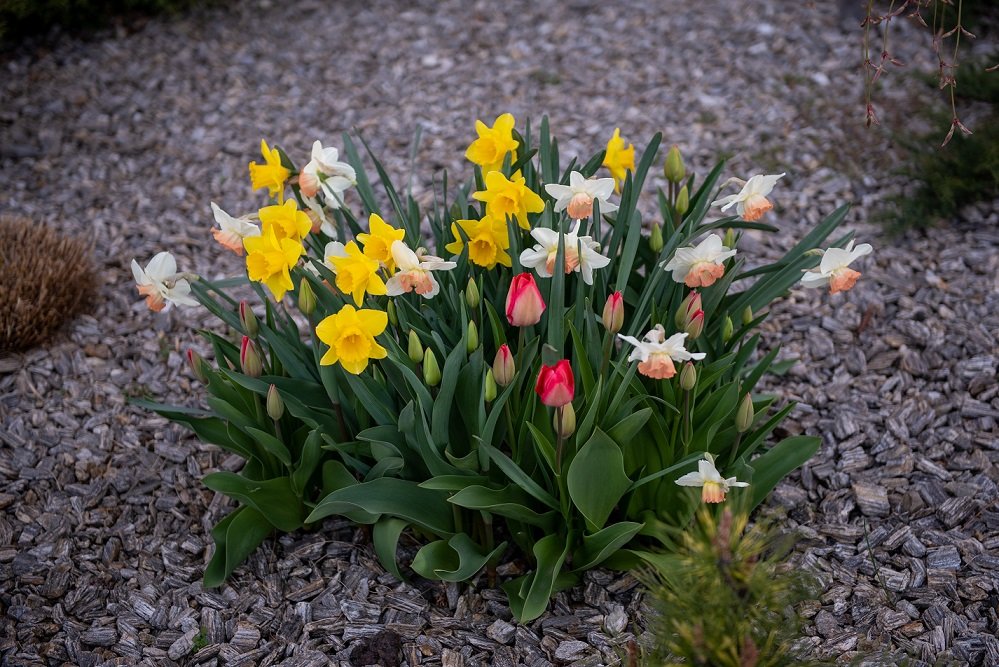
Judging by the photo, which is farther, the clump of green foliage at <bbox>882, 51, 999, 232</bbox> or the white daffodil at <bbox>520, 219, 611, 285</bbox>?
the clump of green foliage at <bbox>882, 51, 999, 232</bbox>

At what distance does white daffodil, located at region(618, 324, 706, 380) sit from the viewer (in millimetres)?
1670

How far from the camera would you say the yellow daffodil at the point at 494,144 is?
2.03m

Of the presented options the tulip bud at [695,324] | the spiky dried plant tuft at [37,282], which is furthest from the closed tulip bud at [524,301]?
the spiky dried plant tuft at [37,282]


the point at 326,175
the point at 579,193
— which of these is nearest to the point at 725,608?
the point at 579,193

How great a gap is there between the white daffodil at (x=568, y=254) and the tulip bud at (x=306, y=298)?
0.43 meters

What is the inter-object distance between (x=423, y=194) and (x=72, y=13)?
2184mm

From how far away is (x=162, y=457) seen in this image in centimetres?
254

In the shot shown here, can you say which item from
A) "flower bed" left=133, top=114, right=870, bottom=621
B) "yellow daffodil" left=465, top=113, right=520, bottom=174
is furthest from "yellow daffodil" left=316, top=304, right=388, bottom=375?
"yellow daffodil" left=465, top=113, right=520, bottom=174

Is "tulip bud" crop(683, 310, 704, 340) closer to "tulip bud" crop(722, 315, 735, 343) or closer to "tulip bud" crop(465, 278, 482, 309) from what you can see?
"tulip bud" crop(722, 315, 735, 343)

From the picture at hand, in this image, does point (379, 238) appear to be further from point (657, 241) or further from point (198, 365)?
point (657, 241)

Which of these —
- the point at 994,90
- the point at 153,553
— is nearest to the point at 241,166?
the point at 153,553

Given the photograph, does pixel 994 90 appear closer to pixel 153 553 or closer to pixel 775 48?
pixel 775 48

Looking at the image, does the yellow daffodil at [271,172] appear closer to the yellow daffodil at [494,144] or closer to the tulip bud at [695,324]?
the yellow daffodil at [494,144]

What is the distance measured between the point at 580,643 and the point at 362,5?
3767 mm
